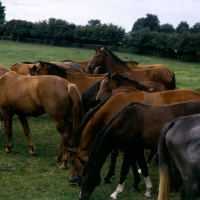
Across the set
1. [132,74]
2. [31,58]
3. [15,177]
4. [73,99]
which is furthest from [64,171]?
[31,58]

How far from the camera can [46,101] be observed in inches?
292

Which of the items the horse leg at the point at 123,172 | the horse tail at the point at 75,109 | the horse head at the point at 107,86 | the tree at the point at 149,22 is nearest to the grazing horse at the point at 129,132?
the horse leg at the point at 123,172

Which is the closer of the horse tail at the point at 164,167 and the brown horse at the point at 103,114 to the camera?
the horse tail at the point at 164,167

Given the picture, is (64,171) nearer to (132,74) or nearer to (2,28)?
(132,74)

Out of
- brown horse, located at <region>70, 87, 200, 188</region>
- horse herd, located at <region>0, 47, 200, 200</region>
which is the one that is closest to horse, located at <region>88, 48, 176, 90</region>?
horse herd, located at <region>0, 47, 200, 200</region>

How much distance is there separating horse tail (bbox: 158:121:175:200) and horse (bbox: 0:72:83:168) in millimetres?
2766

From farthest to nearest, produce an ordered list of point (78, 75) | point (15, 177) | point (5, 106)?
point (78, 75) < point (5, 106) < point (15, 177)

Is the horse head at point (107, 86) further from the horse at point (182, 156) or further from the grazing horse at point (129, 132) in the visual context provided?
the horse at point (182, 156)

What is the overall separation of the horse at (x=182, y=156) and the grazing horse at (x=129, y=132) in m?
1.00

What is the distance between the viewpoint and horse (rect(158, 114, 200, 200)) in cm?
415

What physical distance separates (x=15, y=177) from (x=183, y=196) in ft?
11.0

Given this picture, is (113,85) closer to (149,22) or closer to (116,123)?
(116,123)

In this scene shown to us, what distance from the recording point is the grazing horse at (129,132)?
17.8 feet

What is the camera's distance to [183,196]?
4.32m
